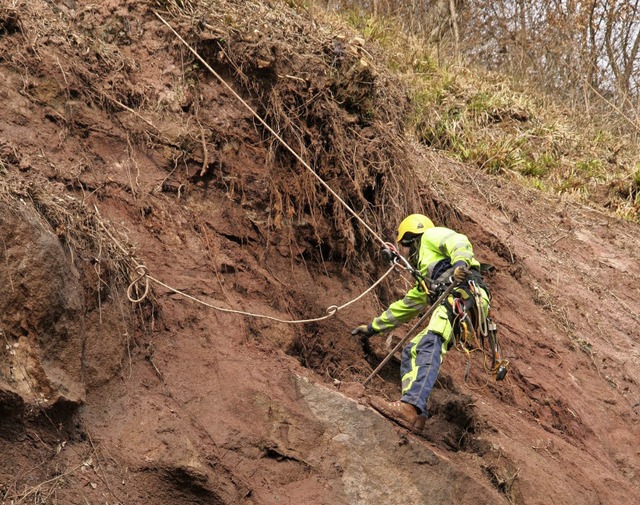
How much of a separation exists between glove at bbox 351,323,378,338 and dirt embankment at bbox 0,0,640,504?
0.32 ft

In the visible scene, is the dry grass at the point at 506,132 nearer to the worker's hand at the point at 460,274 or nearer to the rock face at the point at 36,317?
the worker's hand at the point at 460,274

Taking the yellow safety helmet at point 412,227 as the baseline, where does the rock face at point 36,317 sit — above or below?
below

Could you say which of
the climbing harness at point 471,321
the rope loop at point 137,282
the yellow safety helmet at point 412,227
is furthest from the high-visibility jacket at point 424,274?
the rope loop at point 137,282

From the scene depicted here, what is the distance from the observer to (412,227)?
7594 mm

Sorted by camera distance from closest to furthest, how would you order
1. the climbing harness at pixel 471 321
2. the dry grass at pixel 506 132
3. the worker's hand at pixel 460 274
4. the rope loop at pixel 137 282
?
the rope loop at pixel 137 282, the worker's hand at pixel 460 274, the climbing harness at pixel 471 321, the dry grass at pixel 506 132

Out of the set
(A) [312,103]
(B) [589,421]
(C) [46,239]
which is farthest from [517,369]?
(C) [46,239]

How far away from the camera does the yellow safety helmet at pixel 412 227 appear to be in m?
7.59

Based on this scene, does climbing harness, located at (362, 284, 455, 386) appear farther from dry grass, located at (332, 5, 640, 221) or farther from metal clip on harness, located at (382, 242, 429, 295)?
dry grass, located at (332, 5, 640, 221)

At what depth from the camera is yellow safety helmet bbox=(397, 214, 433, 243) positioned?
7.59m

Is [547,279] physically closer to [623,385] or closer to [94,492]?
[623,385]

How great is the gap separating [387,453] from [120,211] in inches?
107

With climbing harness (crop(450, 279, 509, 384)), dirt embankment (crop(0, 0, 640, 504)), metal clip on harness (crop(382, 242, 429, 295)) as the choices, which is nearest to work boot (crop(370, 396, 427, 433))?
dirt embankment (crop(0, 0, 640, 504))

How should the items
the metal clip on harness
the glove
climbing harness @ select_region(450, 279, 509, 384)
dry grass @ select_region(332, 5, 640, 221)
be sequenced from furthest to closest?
dry grass @ select_region(332, 5, 640, 221) < the glove < the metal clip on harness < climbing harness @ select_region(450, 279, 509, 384)

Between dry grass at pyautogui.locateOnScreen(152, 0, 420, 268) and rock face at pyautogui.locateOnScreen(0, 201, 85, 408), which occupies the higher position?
dry grass at pyautogui.locateOnScreen(152, 0, 420, 268)
